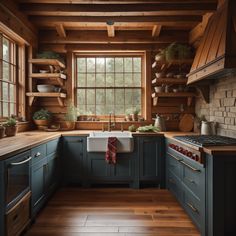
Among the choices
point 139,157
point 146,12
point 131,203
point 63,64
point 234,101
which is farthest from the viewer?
point 63,64

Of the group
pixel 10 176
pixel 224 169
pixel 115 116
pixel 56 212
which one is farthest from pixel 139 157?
pixel 10 176

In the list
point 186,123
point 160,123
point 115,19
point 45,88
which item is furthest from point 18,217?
point 186,123

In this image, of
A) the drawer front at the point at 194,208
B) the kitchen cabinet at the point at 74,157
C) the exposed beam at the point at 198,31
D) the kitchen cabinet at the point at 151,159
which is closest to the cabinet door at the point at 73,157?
the kitchen cabinet at the point at 74,157

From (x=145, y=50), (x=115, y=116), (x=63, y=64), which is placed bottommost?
(x=115, y=116)

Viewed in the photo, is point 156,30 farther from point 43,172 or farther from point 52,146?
point 43,172

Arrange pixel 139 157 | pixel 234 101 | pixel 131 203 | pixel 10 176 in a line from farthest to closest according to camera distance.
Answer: pixel 139 157 → pixel 131 203 → pixel 234 101 → pixel 10 176

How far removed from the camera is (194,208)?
249 centimetres

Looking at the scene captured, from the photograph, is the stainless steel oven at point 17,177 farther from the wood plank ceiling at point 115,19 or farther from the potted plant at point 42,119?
the wood plank ceiling at point 115,19

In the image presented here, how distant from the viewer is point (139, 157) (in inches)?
149

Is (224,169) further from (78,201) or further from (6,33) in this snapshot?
(6,33)

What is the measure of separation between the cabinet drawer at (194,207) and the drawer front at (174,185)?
0.64 ft

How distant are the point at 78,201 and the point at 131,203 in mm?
741

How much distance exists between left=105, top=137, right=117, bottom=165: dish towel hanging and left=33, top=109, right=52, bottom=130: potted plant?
134 cm

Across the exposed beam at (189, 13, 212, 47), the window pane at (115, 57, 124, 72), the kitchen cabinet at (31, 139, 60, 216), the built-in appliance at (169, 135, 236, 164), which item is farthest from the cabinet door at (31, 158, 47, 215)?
the exposed beam at (189, 13, 212, 47)
